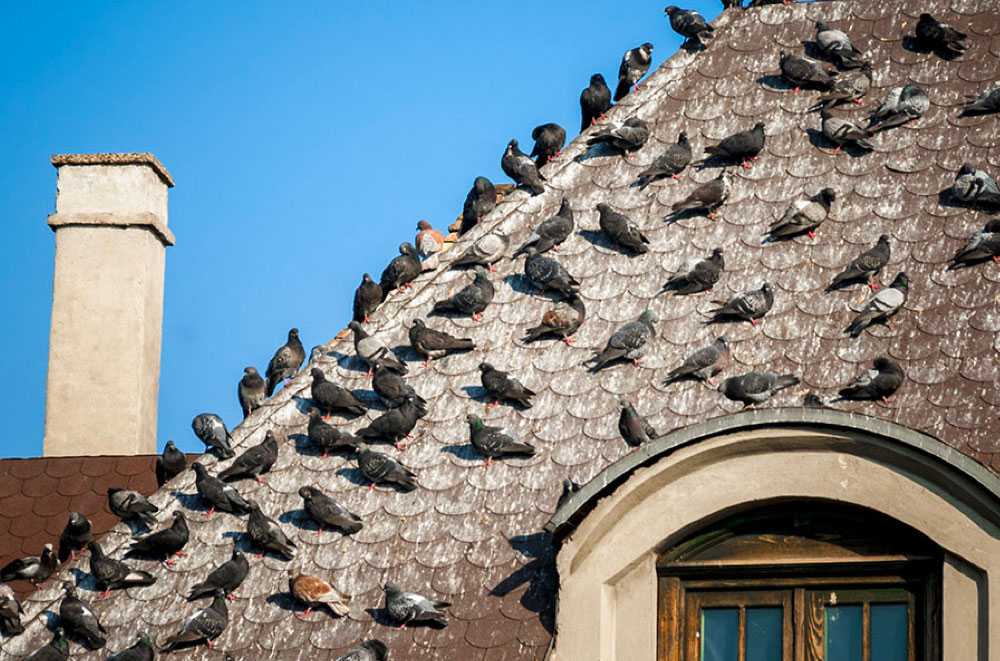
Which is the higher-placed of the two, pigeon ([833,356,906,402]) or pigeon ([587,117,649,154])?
pigeon ([587,117,649,154])

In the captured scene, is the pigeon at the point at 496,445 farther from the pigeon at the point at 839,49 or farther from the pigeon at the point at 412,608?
the pigeon at the point at 839,49

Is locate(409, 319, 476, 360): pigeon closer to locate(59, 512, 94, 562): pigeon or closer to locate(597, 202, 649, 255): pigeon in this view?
locate(597, 202, 649, 255): pigeon

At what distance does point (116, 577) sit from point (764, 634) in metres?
4.26

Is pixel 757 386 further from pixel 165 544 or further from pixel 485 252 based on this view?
pixel 165 544

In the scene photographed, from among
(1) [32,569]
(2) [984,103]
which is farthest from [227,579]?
(2) [984,103]

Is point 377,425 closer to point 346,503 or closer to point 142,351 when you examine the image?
point 346,503

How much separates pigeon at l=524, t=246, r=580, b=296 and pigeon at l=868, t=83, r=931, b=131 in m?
2.45

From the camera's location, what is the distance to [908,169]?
16047mm

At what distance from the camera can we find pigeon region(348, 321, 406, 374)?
51.9 ft

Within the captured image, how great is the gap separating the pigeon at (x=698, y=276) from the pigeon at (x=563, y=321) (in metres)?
0.62

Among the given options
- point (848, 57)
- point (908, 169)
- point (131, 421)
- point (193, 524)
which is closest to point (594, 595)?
point (193, 524)

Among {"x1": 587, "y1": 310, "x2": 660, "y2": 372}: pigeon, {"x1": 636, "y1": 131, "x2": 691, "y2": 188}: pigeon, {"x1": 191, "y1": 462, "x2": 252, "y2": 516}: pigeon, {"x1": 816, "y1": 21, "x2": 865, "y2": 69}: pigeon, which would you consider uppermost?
{"x1": 816, "y1": 21, "x2": 865, "y2": 69}: pigeon

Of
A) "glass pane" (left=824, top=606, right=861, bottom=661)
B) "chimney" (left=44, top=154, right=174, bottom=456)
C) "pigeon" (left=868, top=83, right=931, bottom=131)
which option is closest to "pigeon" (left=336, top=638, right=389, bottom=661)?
"glass pane" (left=824, top=606, right=861, bottom=661)

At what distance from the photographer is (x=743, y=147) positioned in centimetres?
1641
